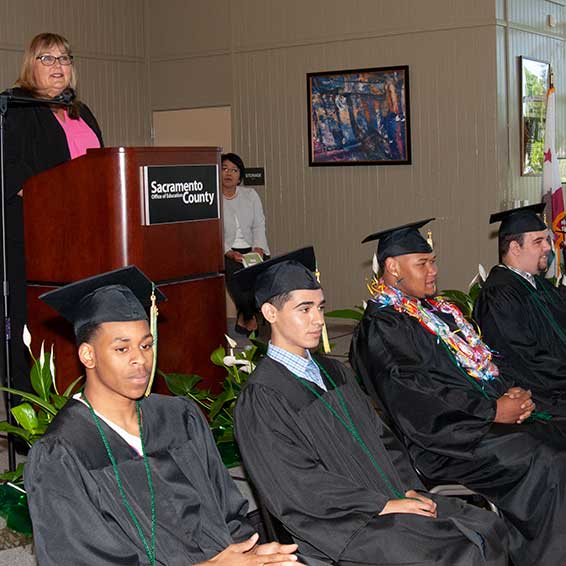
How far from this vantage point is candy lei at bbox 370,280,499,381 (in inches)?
174

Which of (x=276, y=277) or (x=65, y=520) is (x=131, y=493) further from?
(x=276, y=277)

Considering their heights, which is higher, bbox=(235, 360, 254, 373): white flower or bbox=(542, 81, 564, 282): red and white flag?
bbox=(542, 81, 564, 282): red and white flag

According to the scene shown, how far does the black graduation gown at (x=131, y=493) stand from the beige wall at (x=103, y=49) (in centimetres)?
761

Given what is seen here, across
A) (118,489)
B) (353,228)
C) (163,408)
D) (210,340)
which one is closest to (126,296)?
(163,408)

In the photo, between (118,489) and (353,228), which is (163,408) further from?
(353,228)

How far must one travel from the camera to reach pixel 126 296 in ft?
9.84

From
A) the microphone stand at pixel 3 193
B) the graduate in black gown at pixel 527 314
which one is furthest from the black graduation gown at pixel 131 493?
the graduate in black gown at pixel 527 314

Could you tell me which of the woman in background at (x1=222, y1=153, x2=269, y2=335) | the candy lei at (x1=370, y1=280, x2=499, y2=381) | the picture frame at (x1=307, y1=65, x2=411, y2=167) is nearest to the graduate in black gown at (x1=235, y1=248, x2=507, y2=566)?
the candy lei at (x1=370, y1=280, x2=499, y2=381)

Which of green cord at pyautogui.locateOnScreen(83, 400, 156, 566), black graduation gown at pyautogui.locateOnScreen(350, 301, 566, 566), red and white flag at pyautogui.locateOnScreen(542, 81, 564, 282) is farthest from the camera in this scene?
red and white flag at pyautogui.locateOnScreen(542, 81, 564, 282)

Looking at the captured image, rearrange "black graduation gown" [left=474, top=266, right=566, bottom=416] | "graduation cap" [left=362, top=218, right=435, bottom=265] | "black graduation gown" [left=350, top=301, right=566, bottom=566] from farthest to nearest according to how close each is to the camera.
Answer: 1. "black graduation gown" [left=474, top=266, right=566, bottom=416]
2. "graduation cap" [left=362, top=218, right=435, bottom=265]
3. "black graduation gown" [left=350, top=301, right=566, bottom=566]

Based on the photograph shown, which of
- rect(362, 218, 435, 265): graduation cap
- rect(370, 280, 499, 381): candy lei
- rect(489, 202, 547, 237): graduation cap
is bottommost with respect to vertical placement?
rect(370, 280, 499, 381): candy lei

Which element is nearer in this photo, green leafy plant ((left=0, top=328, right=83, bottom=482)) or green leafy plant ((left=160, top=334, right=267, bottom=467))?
green leafy plant ((left=0, top=328, right=83, bottom=482))

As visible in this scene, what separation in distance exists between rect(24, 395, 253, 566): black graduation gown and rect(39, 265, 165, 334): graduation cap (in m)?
0.26

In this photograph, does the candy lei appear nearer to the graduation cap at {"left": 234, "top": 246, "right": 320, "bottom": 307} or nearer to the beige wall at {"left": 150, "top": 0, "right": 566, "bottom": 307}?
the graduation cap at {"left": 234, "top": 246, "right": 320, "bottom": 307}
